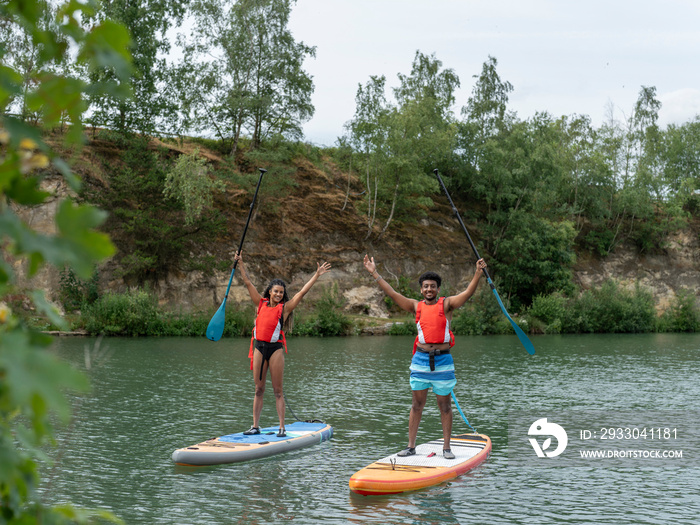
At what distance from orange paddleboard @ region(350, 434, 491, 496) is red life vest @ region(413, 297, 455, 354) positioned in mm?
1468

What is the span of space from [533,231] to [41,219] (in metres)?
32.1

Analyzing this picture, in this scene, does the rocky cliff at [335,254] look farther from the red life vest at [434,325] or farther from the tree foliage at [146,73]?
the red life vest at [434,325]

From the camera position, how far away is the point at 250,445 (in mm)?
9633

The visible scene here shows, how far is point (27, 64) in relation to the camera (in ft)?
95.1

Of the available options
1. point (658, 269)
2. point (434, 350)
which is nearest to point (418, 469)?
point (434, 350)

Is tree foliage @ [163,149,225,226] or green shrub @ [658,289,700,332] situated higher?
Result: tree foliage @ [163,149,225,226]

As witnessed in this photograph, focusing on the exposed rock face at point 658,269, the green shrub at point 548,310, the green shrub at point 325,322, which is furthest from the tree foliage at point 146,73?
the exposed rock face at point 658,269

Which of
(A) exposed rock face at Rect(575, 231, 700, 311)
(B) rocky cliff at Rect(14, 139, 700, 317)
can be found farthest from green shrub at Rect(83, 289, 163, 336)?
(A) exposed rock face at Rect(575, 231, 700, 311)

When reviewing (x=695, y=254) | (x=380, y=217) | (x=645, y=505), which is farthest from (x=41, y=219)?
(x=695, y=254)

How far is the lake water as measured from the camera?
728 centimetres

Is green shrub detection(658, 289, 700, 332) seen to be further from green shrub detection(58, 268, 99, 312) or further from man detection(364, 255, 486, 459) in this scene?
man detection(364, 255, 486, 459)

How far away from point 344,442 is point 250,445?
1.76 meters

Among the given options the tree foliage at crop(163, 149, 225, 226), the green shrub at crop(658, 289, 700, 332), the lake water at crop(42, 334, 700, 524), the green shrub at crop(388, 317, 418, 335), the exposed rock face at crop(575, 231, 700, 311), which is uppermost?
the tree foliage at crop(163, 149, 225, 226)

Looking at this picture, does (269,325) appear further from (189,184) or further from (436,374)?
(189,184)
